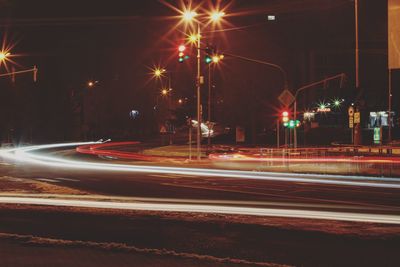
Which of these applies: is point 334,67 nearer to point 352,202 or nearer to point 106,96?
point 106,96

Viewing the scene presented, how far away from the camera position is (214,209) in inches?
513

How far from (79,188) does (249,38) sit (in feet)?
180

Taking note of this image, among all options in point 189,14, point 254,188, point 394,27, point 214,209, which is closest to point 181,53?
point 189,14

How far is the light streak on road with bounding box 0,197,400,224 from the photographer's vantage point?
11.7 metres

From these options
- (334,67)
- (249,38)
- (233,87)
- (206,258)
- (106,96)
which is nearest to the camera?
(206,258)

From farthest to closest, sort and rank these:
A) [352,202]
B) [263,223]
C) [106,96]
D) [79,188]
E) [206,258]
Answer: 1. [106,96]
2. [79,188]
3. [352,202]
4. [263,223]
5. [206,258]

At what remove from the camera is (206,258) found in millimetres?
7652

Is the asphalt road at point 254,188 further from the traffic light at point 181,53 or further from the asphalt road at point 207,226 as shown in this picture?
the traffic light at point 181,53

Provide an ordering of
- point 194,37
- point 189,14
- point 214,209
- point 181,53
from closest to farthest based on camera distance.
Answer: point 214,209 < point 181,53 < point 189,14 < point 194,37

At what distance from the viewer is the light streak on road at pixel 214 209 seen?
11.7 m

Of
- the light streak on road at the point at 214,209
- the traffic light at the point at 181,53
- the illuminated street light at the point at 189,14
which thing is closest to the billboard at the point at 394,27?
the light streak on road at the point at 214,209

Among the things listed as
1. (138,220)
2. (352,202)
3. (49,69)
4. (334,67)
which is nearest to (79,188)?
(138,220)

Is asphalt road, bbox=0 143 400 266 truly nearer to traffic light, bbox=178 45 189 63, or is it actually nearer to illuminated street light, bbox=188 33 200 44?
traffic light, bbox=178 45 189 63

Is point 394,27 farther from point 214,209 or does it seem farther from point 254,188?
point 254,188
